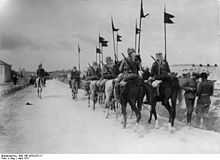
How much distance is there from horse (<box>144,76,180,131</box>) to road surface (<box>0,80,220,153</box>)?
71 millimetres

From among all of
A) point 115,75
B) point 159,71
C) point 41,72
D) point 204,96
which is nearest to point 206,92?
point 204,96

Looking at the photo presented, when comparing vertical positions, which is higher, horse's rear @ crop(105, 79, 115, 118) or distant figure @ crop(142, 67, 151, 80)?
distant figure @ crop(142, 67, 151, 80)

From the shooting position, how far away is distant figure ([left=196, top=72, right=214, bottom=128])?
2.68 meters

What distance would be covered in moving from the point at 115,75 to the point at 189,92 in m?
0.64

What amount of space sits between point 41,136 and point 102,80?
795 mm

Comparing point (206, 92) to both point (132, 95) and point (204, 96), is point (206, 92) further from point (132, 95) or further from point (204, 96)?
point (132, 95)

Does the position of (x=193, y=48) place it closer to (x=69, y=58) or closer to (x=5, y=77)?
(x=69, y=58)

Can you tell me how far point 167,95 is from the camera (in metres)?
2.57

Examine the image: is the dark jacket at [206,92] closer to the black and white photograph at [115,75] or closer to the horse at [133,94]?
the black and white photograph at [115,75]

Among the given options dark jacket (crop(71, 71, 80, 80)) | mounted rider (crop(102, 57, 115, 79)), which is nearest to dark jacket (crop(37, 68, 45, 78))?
dark jacket (crop(71, 71, 80, 80))

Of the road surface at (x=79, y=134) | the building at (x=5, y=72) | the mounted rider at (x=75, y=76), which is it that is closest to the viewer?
the road surface at (x=79, y=134)

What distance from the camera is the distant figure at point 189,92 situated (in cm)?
269

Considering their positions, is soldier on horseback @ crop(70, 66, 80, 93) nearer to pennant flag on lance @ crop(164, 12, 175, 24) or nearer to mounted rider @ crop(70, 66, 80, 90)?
mounted rider @ crop(70, 66, 80, 90)

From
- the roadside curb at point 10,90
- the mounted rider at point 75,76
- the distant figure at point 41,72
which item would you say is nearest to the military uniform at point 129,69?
the mounted rider at point 75,76
